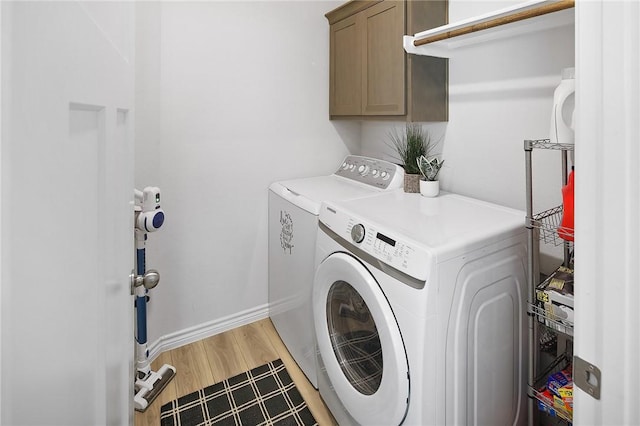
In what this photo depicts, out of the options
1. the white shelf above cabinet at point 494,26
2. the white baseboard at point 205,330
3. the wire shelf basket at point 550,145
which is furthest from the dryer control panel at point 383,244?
the white baseboard at point 205,330

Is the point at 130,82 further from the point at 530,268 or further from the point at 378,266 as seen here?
the point at 530,268

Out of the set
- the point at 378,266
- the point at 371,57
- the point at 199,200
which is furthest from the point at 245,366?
the point at 371,57

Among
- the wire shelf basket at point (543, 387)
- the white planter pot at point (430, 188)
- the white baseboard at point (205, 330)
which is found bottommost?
the white baseboard at point (205, 330)

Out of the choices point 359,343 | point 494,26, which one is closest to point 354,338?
point 359,343

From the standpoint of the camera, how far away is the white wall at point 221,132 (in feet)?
6.32

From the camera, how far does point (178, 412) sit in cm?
168

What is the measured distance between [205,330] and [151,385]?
50cm

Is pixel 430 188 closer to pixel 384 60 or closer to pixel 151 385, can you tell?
pixel 384 60

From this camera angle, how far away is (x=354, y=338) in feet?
4.72

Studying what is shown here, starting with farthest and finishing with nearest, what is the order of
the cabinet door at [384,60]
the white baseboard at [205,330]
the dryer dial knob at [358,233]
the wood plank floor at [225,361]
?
the white baseboard at [205,330]
the cabinet door at [384,60]
the wood plank floor at [225,361]
the dryer dial knob at [358,233]

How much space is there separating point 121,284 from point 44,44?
0.54 meters

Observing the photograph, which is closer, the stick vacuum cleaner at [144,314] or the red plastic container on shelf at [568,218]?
the red plastic container on shelf at [568,218]

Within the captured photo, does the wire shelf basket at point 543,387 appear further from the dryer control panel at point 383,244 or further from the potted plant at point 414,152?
the potted plant at point 414,152

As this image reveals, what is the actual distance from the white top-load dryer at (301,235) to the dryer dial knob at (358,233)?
371 mm
